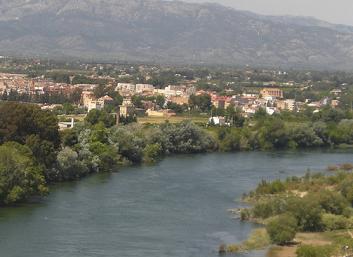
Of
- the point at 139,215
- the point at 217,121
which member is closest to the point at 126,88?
the point at 217,121

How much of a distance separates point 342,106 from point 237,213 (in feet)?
121

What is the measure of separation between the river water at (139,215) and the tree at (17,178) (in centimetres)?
37

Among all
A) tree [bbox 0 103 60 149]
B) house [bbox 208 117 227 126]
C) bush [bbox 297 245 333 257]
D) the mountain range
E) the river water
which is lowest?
the river water

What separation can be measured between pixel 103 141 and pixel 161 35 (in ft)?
475

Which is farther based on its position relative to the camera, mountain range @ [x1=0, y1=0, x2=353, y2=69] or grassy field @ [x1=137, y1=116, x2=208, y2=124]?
mountain range @ [x1=0, y1=0, x2=353, y2=69]

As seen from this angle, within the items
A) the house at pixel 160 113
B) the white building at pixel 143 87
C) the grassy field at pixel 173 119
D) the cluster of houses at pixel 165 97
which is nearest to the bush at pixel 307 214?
the grassy field at pixel 173 119

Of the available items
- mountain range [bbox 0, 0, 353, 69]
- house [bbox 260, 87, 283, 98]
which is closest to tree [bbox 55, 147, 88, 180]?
house [bbox 260, 87, 283, 98]

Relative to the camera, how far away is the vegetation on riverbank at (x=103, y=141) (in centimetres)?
2498

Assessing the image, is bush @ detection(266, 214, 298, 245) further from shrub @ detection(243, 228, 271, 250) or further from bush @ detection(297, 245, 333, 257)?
bush @ detection(297, 245, 333, 257)

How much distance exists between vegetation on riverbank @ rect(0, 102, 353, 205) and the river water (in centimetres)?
66

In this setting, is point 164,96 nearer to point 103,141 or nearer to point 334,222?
point 103,141

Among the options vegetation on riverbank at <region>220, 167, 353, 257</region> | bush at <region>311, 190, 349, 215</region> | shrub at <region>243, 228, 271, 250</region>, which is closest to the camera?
vegetation on riverbank at <region>220, 167, 353, 257</region>

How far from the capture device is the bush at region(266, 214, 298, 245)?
20047mm

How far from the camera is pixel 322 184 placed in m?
27.0
